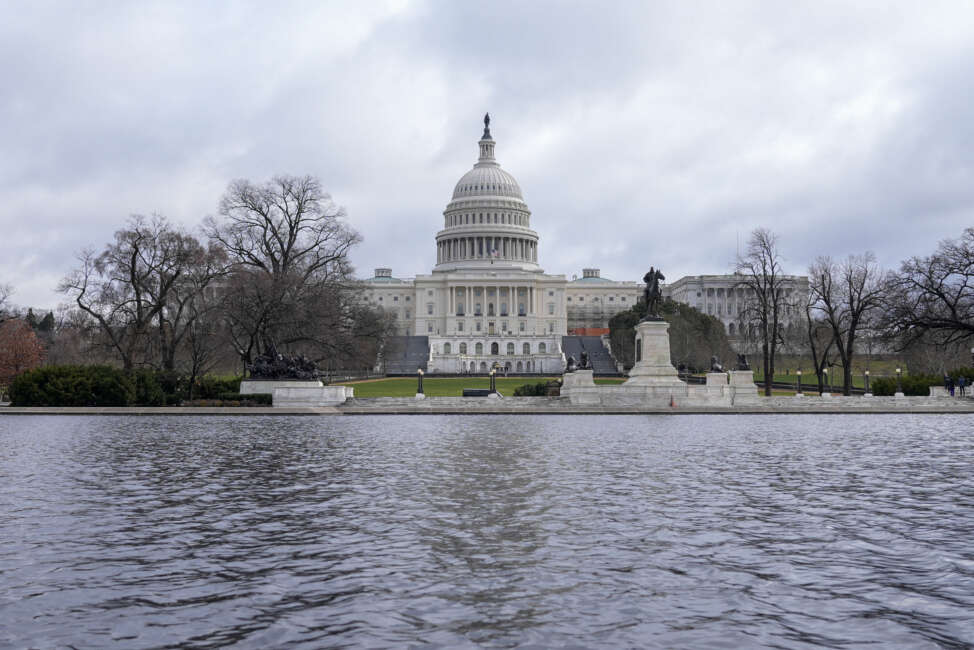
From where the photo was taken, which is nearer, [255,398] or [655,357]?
[255,398]

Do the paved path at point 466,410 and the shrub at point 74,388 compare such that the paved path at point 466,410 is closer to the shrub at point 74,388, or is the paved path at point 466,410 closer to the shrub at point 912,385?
the shrub at point 74,388

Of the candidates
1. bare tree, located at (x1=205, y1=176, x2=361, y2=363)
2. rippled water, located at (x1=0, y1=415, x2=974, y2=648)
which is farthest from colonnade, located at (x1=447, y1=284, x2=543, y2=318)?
rippled water, located at (x1=0, y1=415, x2=974, y2=648)

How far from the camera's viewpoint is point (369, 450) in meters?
22.3

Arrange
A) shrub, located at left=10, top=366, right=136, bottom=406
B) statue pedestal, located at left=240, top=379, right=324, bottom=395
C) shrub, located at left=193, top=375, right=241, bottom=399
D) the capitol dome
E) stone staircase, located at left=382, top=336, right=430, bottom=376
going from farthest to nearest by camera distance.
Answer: the capitol dome
stone staircase, located at left=382, top=336, right=430, bottom=376
shrub, located at left=193, top=375, right=241, bottom=399
statue pedestal, located at left=240, top=379, right=324, bottom=395
shrub, located at left=10, top=366, right=136, bottom=406

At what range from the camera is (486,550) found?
10125 mm

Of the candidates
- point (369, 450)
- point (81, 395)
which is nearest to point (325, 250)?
point (81, 395)

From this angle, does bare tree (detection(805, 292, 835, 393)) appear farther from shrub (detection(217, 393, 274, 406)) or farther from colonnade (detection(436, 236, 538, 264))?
colonnade (detection(436, 236, 538, 264))

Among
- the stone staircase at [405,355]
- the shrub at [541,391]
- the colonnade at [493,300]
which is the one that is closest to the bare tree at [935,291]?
the shrub at [541,391]

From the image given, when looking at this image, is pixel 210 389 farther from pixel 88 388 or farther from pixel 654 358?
pixel 654 358

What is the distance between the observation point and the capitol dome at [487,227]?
165 metres

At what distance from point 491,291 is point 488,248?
1013 centimetres

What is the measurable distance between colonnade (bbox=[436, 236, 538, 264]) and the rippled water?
478 feet

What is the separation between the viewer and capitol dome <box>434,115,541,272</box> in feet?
542

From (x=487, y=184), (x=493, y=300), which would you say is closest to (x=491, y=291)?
(x=493, y=300)
